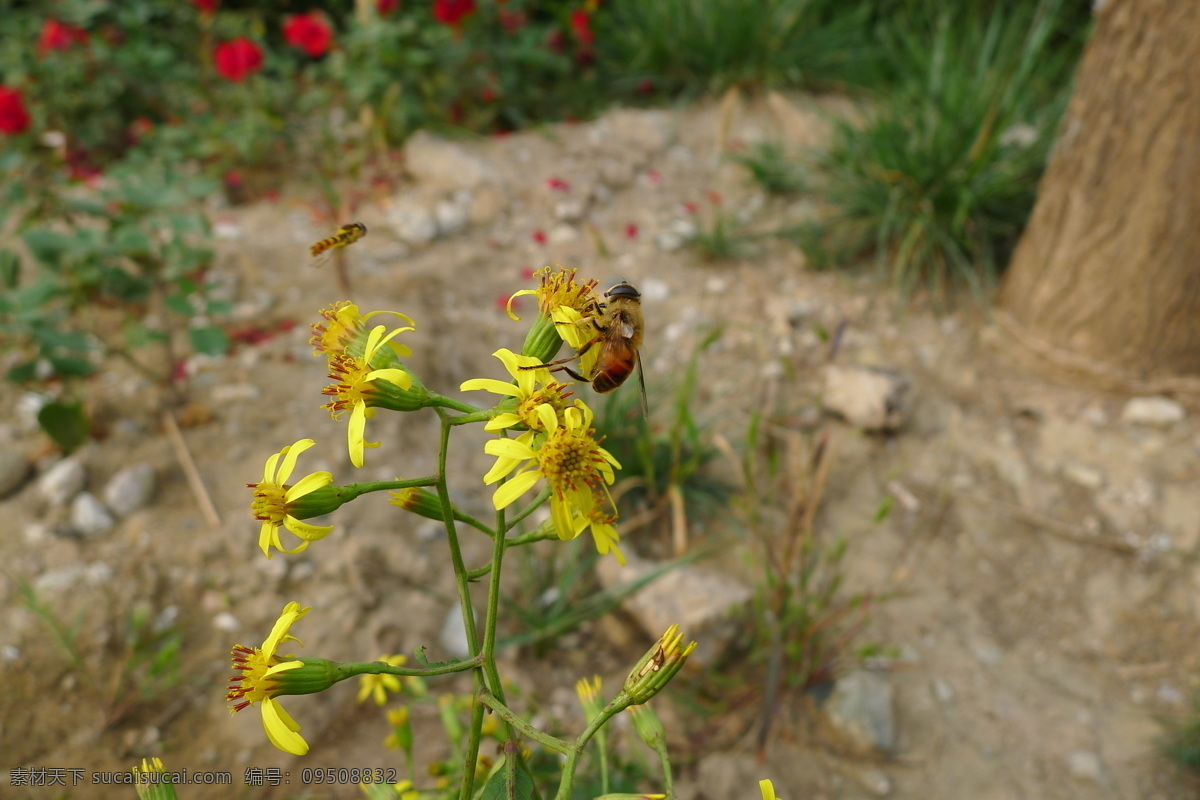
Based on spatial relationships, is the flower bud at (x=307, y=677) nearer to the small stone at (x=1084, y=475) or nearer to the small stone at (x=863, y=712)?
the small stone at (x=863, y=712)

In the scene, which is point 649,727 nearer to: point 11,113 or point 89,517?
point 89,517

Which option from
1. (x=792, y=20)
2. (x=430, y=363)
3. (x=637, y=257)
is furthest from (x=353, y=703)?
(x=792, y=20)

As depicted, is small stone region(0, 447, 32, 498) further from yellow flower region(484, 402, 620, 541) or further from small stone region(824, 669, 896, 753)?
small stone region(824, 669, 896, 753)

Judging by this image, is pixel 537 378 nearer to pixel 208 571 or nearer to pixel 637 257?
pixel 208 571

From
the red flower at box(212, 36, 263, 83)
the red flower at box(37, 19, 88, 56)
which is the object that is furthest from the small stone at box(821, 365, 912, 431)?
the red flower at box(37, 19, 88, 56)

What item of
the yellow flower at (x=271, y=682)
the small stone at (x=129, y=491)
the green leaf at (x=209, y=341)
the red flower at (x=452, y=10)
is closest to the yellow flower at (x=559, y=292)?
the yellow flower at (x=271, y=682)

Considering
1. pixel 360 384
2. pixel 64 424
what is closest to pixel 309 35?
pixel 64 424
